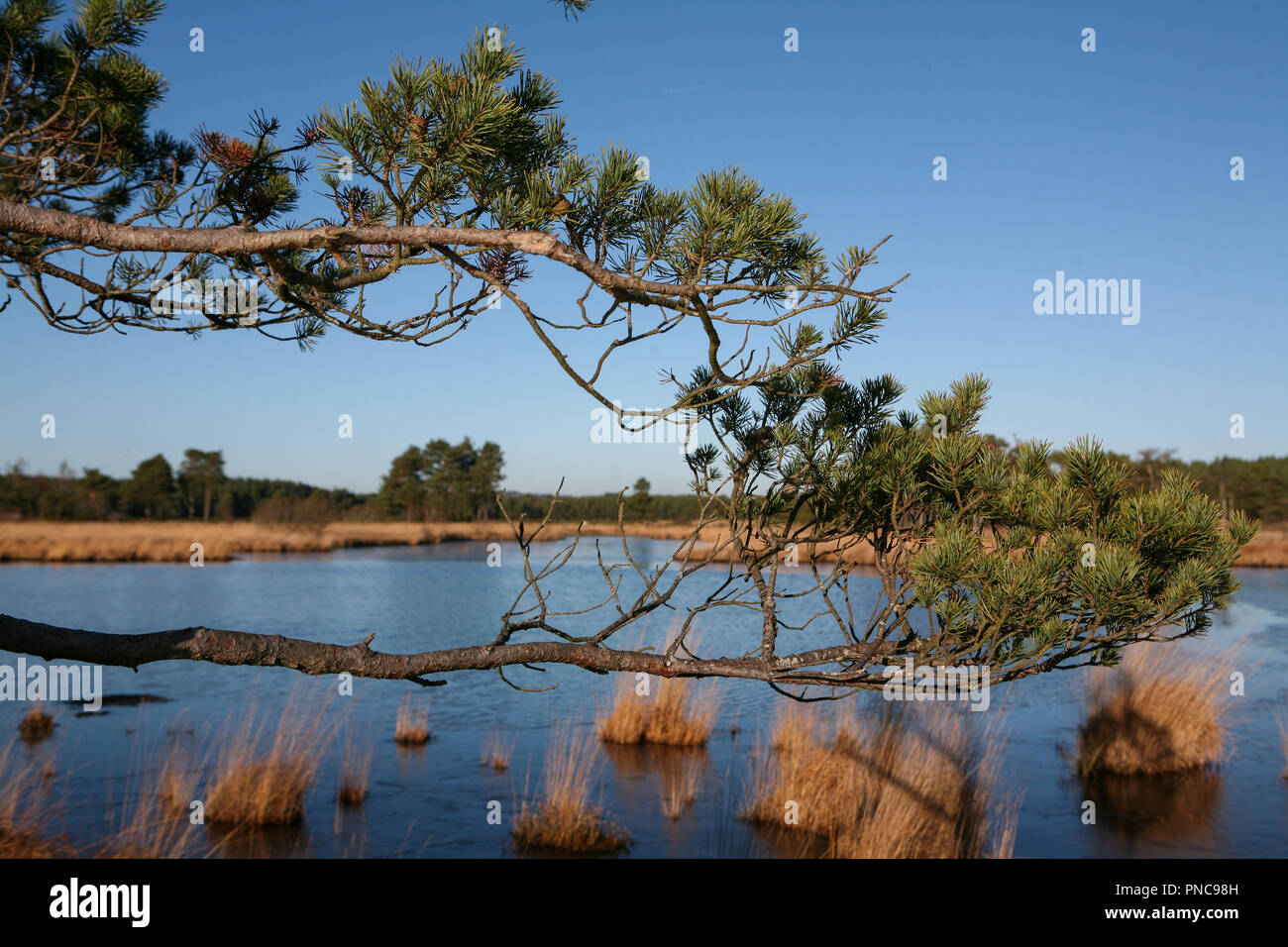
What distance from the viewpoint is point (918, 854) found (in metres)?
6.15

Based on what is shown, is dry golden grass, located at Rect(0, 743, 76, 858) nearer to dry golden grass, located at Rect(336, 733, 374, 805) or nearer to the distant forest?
dry golden grass, located at Rect(336, 733, 374, 805)

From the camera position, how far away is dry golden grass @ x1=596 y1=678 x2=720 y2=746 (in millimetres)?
9734


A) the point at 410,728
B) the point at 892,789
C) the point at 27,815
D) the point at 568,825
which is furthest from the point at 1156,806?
the point at 27,815

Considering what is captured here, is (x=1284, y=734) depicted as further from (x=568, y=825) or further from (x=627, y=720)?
(x=568, y=825)

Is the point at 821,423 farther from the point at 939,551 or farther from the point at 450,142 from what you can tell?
the point at 450,142

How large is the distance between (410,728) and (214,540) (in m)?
31.9

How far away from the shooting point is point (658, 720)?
9.80m

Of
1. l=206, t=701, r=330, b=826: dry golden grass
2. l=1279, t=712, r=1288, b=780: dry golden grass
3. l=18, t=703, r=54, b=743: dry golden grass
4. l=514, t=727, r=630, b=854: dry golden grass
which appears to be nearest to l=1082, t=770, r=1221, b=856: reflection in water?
l=1279, t=712, r=1288, b=780: dry golden grass

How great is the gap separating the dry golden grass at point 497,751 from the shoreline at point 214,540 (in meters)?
13.2

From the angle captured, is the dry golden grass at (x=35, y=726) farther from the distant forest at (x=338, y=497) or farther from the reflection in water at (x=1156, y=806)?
the distant forest at (x=338, y=497)

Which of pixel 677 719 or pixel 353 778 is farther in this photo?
pixel 677 719

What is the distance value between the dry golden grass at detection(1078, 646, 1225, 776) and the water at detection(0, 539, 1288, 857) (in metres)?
0.32

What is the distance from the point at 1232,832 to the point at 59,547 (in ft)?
123

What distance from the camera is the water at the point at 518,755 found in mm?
7152
